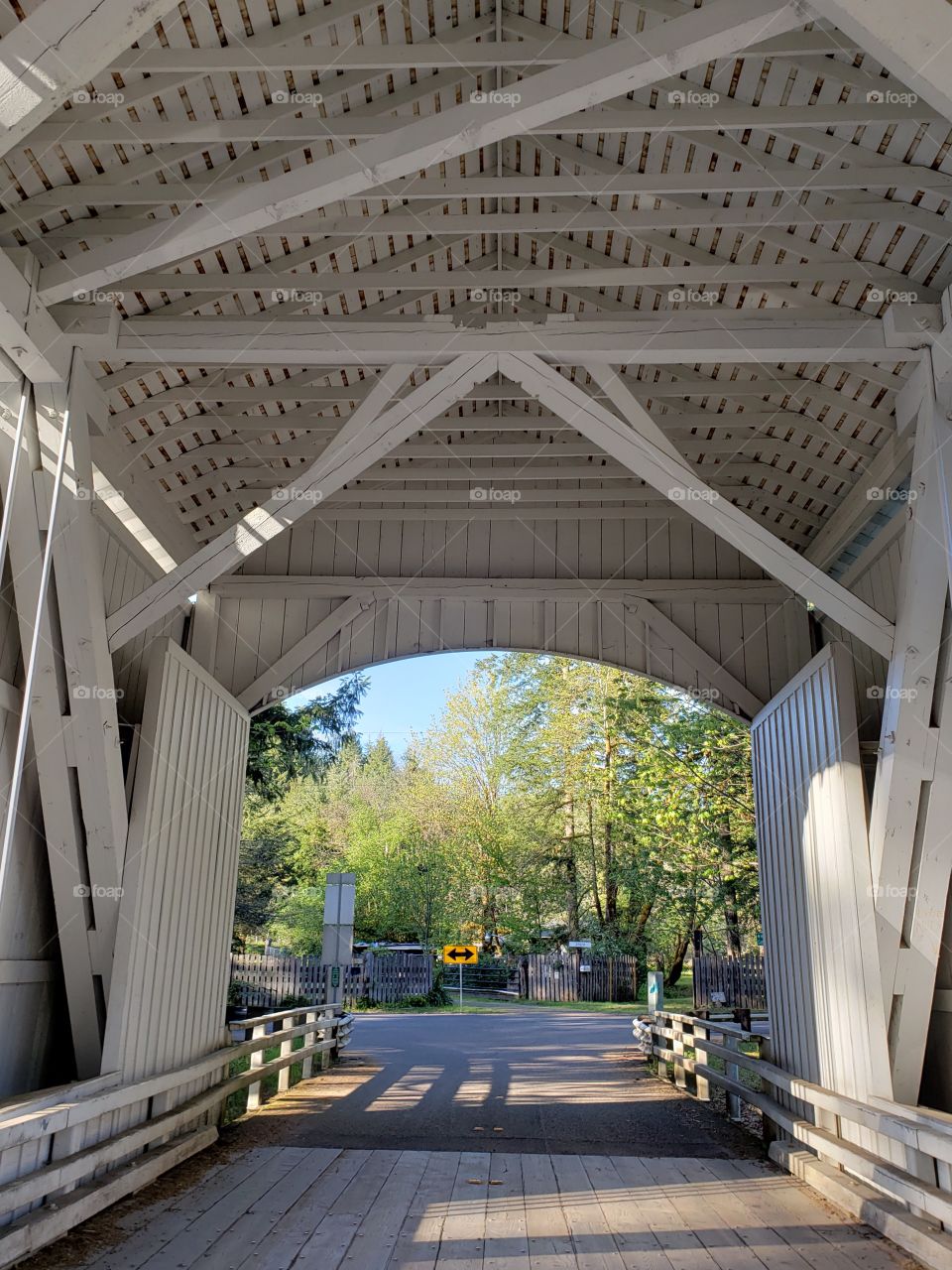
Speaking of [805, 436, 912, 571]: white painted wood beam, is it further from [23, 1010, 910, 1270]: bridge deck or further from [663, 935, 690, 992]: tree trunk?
[663, 935, 690, 992]: tree trunk

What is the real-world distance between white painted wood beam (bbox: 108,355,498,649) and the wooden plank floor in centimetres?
283

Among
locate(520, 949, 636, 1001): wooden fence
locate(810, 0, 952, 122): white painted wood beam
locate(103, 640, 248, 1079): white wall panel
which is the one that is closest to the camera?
locate(810, 0, 952, 122): white painted wood beam

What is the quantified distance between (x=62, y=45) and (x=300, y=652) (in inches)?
217

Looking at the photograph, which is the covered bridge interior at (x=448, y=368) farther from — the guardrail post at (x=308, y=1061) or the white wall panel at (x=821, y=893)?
Answer: the guardrail post at (x=308, y=1061)

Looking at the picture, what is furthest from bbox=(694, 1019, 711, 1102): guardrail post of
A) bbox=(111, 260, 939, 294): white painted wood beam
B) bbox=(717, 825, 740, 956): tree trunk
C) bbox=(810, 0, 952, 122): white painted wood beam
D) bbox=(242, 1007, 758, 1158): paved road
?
bbox=(717, 825, 740, 956): tree trunk

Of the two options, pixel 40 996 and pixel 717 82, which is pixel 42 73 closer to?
pixel 717 82

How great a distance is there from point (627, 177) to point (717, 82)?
0.53 m

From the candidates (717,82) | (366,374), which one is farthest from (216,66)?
(366,374)

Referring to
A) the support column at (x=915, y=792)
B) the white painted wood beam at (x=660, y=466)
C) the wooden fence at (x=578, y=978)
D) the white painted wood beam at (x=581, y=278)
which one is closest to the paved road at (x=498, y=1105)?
the support column at (x=915, y=792)

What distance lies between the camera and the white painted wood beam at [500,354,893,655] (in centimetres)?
504

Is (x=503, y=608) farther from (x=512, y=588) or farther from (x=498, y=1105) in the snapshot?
(x=498, y=1105)

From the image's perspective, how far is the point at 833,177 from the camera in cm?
435

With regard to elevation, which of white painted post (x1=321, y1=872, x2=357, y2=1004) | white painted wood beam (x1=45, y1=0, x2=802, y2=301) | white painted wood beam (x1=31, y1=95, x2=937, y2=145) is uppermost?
white painted wood beam (x1=31, y1=95, x2=937, y2=145)

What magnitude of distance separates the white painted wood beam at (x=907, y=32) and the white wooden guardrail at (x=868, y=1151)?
347cm
